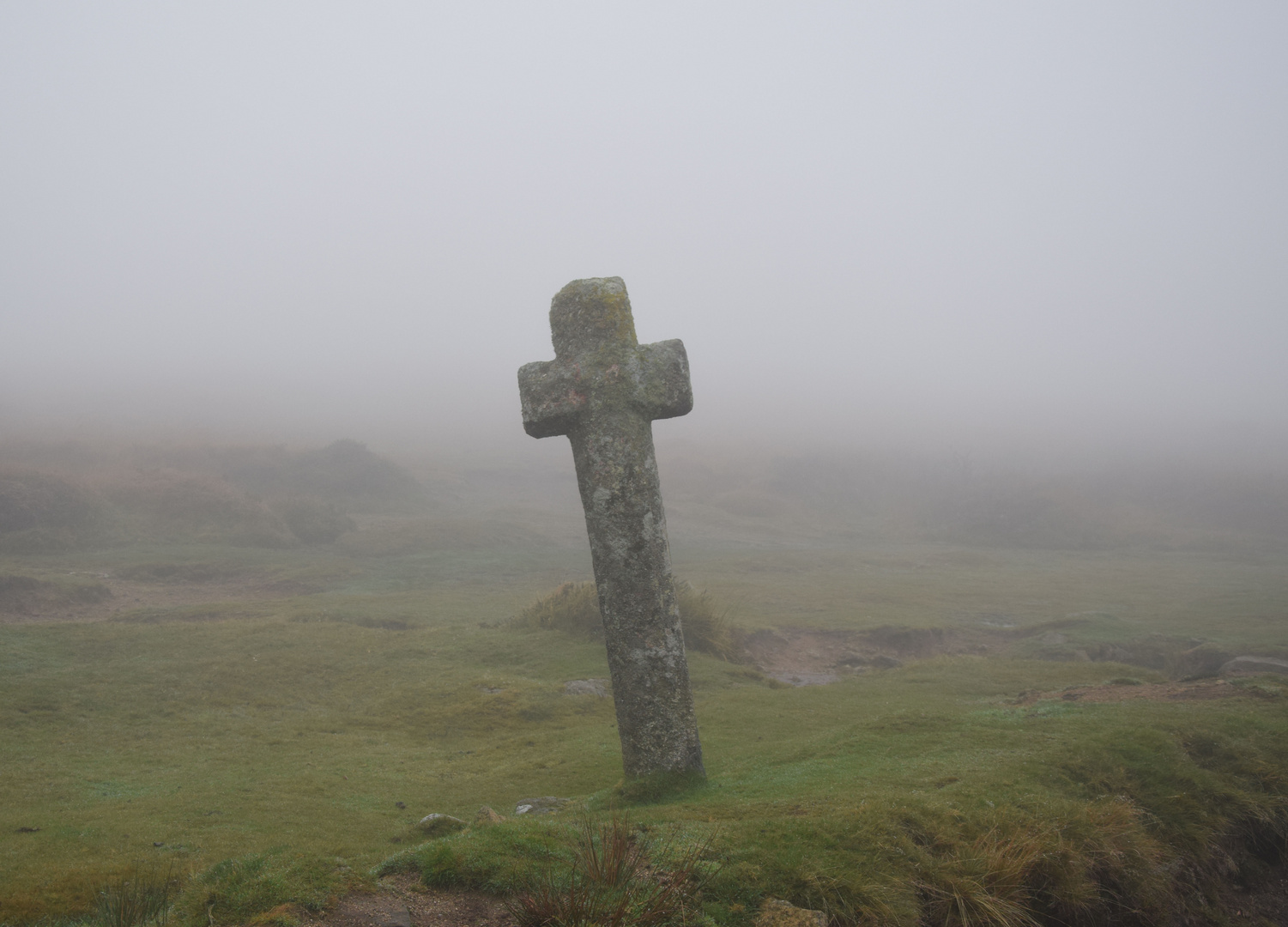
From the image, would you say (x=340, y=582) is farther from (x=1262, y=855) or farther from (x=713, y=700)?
(x=1262, y=855)

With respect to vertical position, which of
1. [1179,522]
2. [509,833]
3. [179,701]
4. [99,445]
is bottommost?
[1179,522]

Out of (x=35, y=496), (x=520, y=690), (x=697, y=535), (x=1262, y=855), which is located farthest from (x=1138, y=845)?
(x=697, y=535)

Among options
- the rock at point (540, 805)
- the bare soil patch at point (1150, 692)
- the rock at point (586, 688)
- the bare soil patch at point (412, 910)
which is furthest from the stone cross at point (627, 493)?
the bare soil patch at point (1150, 692)

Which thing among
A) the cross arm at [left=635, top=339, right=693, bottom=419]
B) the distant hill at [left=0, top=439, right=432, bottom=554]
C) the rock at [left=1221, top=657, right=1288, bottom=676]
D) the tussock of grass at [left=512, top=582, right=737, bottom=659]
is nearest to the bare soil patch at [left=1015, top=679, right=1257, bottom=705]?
the rock at [left=1221, top=657, right=1288, bottom=676]

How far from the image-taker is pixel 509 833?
4840mm

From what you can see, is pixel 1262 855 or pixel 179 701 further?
pixel 179 701

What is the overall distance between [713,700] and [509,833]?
9208mm

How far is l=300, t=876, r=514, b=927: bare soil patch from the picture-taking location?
3812 millimetres

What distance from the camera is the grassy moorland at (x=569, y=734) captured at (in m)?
4.67

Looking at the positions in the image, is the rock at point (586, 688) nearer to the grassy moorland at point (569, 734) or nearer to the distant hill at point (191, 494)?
the grassy moorland at point (569, 734)

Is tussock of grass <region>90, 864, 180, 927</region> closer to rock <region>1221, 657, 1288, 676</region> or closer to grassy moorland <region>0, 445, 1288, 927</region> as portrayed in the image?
grassy moorland <region>0, 445, 1288, 927</region>

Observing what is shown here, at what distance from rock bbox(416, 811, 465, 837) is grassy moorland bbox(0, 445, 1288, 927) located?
208mm

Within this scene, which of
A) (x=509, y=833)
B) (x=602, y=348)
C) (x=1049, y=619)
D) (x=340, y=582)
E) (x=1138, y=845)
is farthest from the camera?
(x=340, y=582)

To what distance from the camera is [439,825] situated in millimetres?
6250
